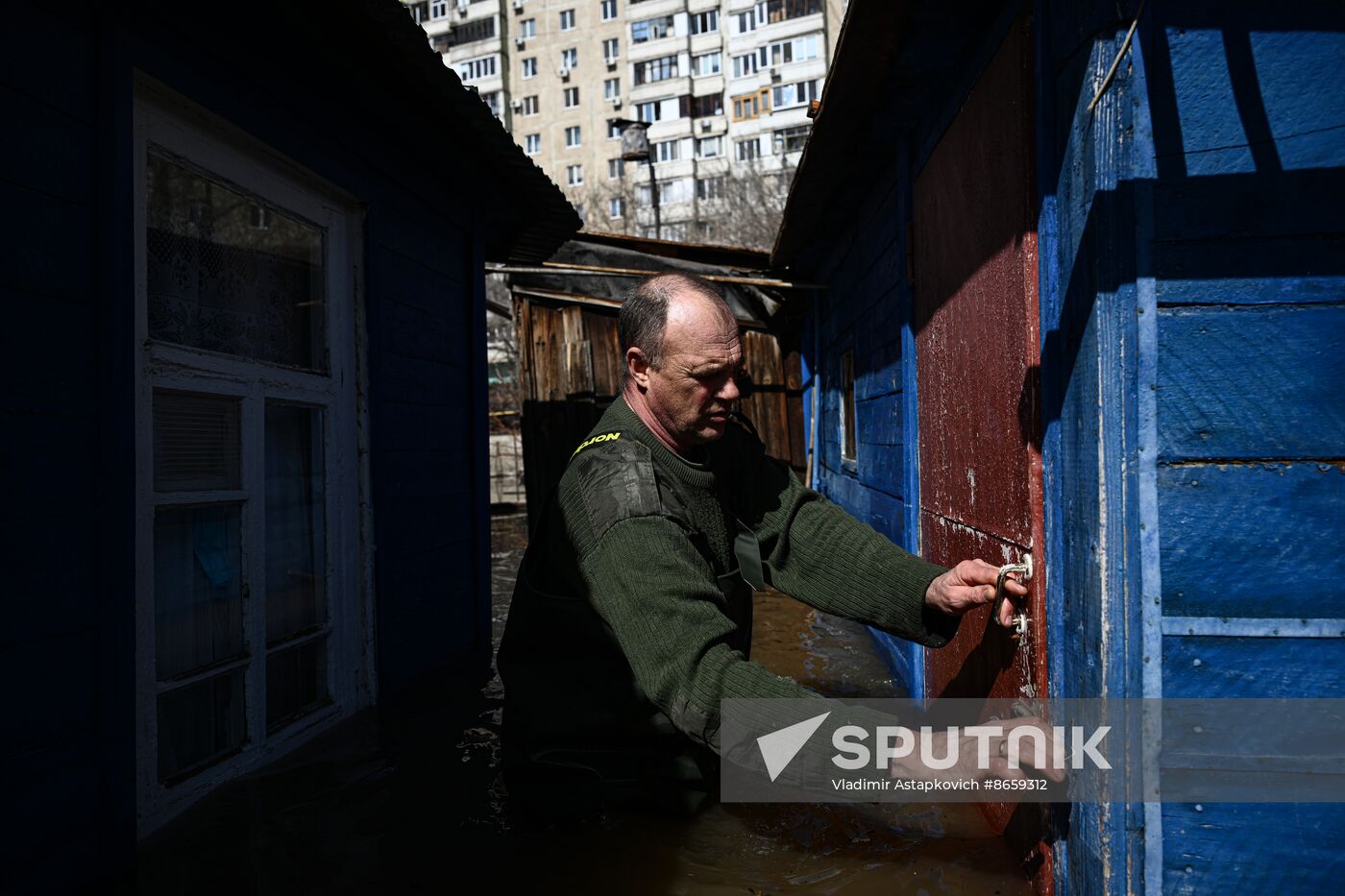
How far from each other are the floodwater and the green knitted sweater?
0.39 meters

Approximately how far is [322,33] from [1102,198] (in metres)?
3.19

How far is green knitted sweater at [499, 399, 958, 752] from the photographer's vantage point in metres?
1.82

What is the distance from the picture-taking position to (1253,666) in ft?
5.68

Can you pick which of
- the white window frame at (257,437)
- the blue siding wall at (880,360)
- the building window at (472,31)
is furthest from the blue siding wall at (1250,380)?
the building window at (472,31)

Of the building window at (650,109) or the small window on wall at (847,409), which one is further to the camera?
the building window at (650,109)

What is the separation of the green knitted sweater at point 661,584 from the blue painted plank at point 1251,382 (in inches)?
32.3

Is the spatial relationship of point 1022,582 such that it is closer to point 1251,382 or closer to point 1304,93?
point 1251,382

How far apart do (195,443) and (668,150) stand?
4305cm

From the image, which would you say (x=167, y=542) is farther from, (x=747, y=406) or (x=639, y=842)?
(x=747, y=406)

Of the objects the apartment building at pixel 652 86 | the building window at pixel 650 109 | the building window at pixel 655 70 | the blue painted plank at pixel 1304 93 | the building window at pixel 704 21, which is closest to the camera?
the blue painted plank at pixel 1304 93

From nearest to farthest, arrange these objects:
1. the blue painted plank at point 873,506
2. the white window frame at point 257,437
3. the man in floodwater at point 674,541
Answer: the man in floodwater at point 674,541
the white window frame at point 257,437
the blue painted plank at point 873,506

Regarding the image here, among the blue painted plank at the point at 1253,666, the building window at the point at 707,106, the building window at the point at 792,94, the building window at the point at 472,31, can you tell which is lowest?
the blue painted plank at the point at 1253,666

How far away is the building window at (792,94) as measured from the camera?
38.8 m

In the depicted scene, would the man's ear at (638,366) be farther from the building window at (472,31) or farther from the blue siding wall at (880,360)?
the building window at (472,31)
